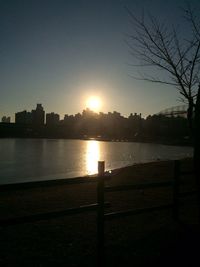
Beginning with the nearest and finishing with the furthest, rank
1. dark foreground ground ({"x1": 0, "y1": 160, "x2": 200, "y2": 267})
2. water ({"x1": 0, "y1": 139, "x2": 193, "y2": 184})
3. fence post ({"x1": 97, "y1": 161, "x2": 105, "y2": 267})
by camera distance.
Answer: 1. fence post ({"x1": 97, "y1": 161, "x2": 105, "y2": 267})
2. dark foreground ground ({"x1": 0, "y1": 160, "x2": 200, "y2": 267})
3. water ({"x1": 0, "y1": 139, "x2": 193, "y2": 184})

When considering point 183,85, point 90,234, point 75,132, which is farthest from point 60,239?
point 75,132

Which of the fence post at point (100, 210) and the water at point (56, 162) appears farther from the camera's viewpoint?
the water at point (56, 162)

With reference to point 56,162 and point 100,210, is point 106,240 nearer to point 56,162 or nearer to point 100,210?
point 100,210

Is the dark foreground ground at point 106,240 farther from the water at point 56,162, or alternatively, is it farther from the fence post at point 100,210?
the water at point 56,162

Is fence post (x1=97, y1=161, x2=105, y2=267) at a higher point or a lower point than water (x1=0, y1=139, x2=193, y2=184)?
higher

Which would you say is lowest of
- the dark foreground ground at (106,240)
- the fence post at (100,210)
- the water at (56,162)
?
the water at (56,162)

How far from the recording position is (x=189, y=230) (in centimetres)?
Result: 875

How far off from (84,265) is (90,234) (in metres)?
2.11

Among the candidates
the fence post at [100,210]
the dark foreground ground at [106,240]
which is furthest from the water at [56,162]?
the fence post at [100,210]

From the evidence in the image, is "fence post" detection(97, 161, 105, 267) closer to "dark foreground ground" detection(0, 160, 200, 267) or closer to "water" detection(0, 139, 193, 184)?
"dark foreground ground" detection(0, 160, 200, 267)

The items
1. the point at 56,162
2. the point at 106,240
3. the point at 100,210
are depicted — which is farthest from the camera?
the point at 56,162

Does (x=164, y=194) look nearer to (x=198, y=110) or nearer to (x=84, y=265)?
(x=198, y=110)

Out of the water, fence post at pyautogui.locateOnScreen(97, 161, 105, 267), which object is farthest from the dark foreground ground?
the water

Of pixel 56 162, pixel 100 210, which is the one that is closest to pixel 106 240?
pixel 100 210
